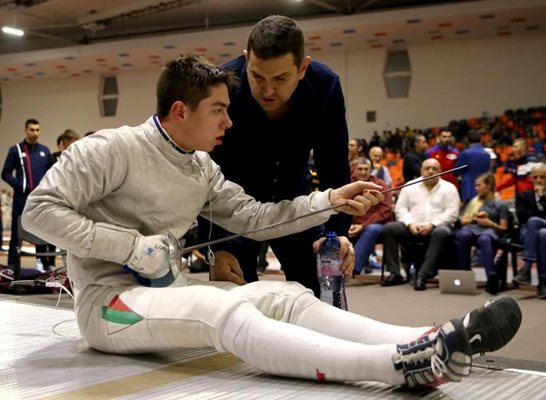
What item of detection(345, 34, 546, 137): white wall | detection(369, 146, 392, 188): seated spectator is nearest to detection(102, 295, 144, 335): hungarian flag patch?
detection(369, 146, 392, 188): seated spectator

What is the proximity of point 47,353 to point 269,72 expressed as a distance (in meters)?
1.27

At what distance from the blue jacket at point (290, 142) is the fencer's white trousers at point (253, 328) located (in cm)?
64

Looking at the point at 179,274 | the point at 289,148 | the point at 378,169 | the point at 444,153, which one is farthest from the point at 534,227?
the point at 179,274

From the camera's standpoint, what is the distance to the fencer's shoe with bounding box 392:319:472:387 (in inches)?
58.5

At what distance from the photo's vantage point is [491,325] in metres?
1.62

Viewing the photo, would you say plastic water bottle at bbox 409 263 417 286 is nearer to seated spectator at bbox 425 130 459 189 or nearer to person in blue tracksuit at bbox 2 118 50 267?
Result: seated spectator at bbox 425 130 459 189

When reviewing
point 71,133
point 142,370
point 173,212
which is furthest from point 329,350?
point 71,133

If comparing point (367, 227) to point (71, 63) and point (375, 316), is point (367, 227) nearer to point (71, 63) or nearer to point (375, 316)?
point (375, 316)

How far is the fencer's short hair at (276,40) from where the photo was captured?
7.29ft

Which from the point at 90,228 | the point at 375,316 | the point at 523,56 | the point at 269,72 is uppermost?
the point at 523,56

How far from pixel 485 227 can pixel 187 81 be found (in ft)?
13.6

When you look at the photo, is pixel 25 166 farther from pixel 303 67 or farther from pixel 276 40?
pixel 276 40

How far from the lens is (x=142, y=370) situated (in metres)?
1.97

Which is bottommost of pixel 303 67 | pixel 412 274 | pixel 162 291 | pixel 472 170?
pixel 412 274
